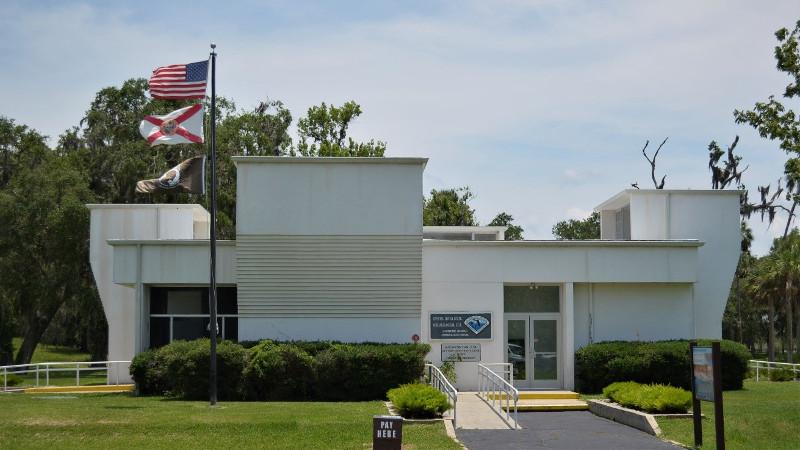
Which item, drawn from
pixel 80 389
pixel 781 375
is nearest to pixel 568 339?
pixel 781 375

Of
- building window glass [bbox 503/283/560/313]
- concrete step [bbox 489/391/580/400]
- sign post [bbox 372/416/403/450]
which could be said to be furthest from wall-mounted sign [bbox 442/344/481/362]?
sign post [bbox 372/416/403/450]

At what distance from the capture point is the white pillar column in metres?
27.4

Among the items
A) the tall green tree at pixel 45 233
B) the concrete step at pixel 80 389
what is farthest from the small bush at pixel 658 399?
the tall green tree at pixel 45 233

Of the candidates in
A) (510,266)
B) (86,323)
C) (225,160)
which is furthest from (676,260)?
(86,323)

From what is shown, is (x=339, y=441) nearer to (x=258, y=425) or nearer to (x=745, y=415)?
(x=258, y=425)

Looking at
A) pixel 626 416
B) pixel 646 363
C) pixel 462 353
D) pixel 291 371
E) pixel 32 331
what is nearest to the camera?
pixel 626 416

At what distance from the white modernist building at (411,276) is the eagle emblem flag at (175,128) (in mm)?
3827

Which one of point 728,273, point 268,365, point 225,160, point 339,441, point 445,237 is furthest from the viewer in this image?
point 225,160

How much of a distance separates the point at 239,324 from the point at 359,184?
16.7ft

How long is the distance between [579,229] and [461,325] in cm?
5539

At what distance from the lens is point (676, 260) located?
27703mm

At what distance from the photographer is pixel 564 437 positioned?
18.3 meters

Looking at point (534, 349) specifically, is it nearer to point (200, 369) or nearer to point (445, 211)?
point (200, 369)

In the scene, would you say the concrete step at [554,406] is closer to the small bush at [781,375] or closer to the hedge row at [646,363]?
the hedge row at [646,363]
